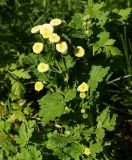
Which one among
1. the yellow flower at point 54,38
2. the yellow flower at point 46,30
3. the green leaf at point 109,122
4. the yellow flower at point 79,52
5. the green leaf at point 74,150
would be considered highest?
the yellow flower at point 46,30

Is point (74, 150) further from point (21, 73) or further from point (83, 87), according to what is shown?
point (21, 73)

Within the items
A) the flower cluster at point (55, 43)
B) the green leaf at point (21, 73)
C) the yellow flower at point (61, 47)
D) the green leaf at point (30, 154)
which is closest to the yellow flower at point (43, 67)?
the flower cluster at point (55, 43)

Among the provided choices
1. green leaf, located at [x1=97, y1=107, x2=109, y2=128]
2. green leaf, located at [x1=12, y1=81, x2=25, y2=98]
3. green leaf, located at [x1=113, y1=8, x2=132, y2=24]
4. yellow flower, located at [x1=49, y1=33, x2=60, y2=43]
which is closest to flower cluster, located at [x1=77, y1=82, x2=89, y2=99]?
green leaf, located at [x1=97, y1=107, x2=109, y2=128]

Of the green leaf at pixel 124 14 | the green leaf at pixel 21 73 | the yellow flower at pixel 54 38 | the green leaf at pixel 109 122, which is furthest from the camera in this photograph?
the green leaf at pixel 21 73

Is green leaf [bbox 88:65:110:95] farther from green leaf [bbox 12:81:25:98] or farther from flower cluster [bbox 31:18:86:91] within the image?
green leaf [bbox 12:81:25:98]

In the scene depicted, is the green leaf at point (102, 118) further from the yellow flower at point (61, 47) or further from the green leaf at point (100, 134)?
the yellow flower at point (61, 47)

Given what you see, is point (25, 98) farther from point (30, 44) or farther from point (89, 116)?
point (89, 116)

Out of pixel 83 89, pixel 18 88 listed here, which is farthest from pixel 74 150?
pixel 18 88
